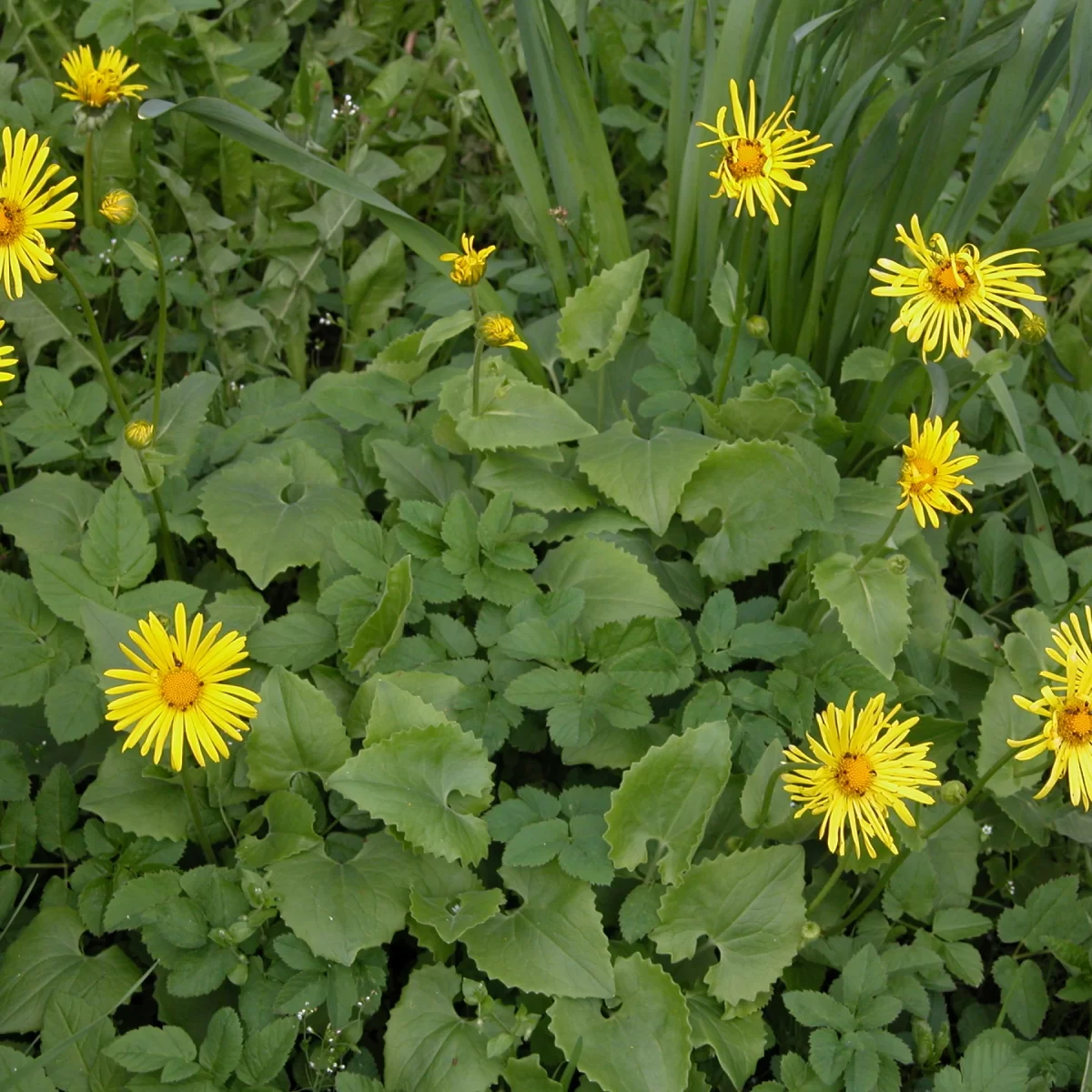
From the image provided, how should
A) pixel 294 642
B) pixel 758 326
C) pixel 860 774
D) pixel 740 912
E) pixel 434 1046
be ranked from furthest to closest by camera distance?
pixel 758 326 < pixel 294 642 < pixel 740 912 < pixel 434 1046 < pixel 860 774

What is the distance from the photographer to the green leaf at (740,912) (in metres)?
1.95

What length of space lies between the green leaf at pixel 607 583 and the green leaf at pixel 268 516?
44 cm

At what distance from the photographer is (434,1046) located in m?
1.89

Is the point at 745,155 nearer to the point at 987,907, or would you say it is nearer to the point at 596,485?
the point at 596,485

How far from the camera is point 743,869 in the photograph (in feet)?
6.56

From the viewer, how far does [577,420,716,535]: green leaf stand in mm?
2285

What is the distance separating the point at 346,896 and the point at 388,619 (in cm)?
50

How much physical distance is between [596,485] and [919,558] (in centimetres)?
71

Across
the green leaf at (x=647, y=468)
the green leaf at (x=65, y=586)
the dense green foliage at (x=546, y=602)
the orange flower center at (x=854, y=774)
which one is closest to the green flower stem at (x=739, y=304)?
the dense green foliage at (x=546, y=602)

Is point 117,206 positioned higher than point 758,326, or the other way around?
point 758,326

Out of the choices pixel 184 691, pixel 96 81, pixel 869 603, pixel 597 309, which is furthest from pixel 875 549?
pixel 96 81

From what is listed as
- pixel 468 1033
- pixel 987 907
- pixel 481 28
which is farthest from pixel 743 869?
pixel 481 28

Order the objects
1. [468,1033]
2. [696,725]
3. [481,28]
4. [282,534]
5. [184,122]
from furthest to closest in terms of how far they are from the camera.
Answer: [184,122] → [481,28] → [282,534] → [696,725] → [468,1033]

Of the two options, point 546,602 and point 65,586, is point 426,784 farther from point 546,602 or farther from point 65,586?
point 65,586
